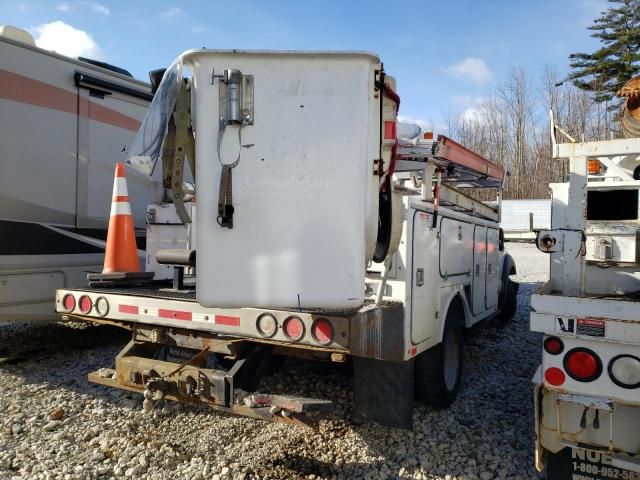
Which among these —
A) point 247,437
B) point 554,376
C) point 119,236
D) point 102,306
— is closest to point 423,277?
point 554,376

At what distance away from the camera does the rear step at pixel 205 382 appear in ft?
9.60

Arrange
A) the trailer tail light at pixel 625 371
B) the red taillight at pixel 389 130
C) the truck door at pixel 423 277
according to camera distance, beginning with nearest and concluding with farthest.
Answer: the trailer tail light at pixel 625 371, the red taillight at pixel 389 130, the truck door at pixel 423 277

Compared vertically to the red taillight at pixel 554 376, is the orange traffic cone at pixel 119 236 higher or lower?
higher

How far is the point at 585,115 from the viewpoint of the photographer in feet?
106

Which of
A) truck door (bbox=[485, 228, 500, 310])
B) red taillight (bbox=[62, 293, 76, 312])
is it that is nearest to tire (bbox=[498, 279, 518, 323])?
truck door (bbox=[485, 228, 500, 310])

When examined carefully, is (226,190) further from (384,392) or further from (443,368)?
(443,368)

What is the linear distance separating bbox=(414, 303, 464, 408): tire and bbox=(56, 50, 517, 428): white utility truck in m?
0.33

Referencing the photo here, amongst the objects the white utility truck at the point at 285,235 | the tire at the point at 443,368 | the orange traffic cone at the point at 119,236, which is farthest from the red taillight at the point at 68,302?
the tire at the point at 443,368

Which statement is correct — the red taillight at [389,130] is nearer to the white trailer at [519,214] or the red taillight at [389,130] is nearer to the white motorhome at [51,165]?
the white motorhome at [51,165]

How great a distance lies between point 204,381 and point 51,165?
3.47 m

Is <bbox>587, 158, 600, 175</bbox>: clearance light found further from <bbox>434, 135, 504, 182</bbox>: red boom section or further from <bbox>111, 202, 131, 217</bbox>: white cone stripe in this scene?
<bbox>111, 202, 131, 217</bbox>: white cone stripe

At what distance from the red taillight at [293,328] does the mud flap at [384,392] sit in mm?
620

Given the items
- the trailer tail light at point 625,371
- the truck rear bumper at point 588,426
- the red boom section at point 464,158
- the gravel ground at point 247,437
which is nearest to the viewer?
the trailer tail light at point 625,371

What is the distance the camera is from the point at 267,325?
3174 mm
